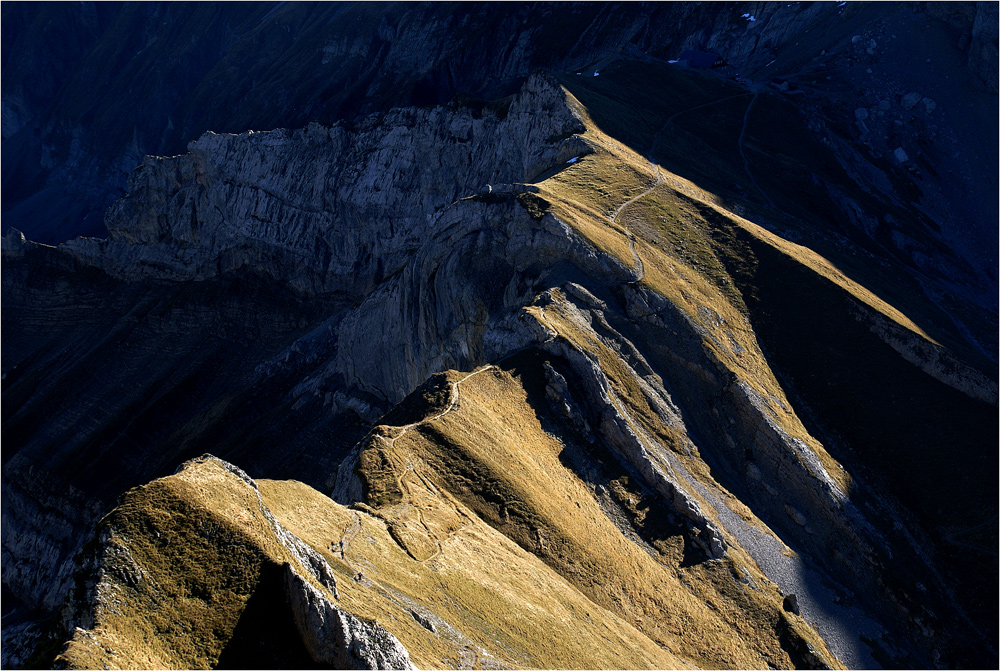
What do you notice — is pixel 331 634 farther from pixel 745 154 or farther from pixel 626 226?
pixel 745 154

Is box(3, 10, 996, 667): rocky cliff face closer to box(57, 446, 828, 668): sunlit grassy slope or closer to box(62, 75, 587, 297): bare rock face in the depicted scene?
box(57, 446, 828, 668): sunlit grassy slope

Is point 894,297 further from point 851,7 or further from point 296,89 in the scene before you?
point 296,89

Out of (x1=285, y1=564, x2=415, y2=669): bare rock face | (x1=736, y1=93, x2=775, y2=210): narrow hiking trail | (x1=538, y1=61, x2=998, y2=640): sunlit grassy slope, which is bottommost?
(x1=285, y1=564, x2=415, y2=669): bare rock face

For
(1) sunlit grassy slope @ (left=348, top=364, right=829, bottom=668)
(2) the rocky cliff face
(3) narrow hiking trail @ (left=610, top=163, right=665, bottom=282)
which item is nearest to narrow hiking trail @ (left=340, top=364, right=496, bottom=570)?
(1) sunlit grassy slope @ (left=348, top=364, right=829, bottom=668)

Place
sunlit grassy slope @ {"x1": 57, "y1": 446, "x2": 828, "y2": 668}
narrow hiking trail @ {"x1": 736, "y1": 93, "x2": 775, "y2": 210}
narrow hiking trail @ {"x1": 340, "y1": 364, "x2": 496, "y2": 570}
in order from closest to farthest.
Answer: sunlit grassy slope @ {"x1": 57, "y1": 446, "x2": 828, "y2": 668}
narrow hiking trail @ {"x1": 340, "y1": 364, "x2": 496, "y2": 570}
narrow hiking trail @ {"x1": 736, "y1": 93, "x2": 775, "y2": 210}

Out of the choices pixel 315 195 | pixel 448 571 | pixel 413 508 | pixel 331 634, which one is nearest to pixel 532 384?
pixel 413 508

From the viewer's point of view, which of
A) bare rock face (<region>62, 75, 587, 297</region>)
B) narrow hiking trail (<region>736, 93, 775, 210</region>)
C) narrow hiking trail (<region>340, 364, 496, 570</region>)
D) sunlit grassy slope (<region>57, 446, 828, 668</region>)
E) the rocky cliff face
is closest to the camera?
sunlit grassy slope (<region>57, 446, 828, 668</region>)

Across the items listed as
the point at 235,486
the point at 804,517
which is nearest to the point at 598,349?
the point at 804,517

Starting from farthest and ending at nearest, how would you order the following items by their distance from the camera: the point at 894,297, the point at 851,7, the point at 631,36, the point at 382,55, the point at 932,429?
1. the point at 382,55
2. the point at 631,36
3. the point at 851,7
4. the point at 894,297
5. the point at 932,429
